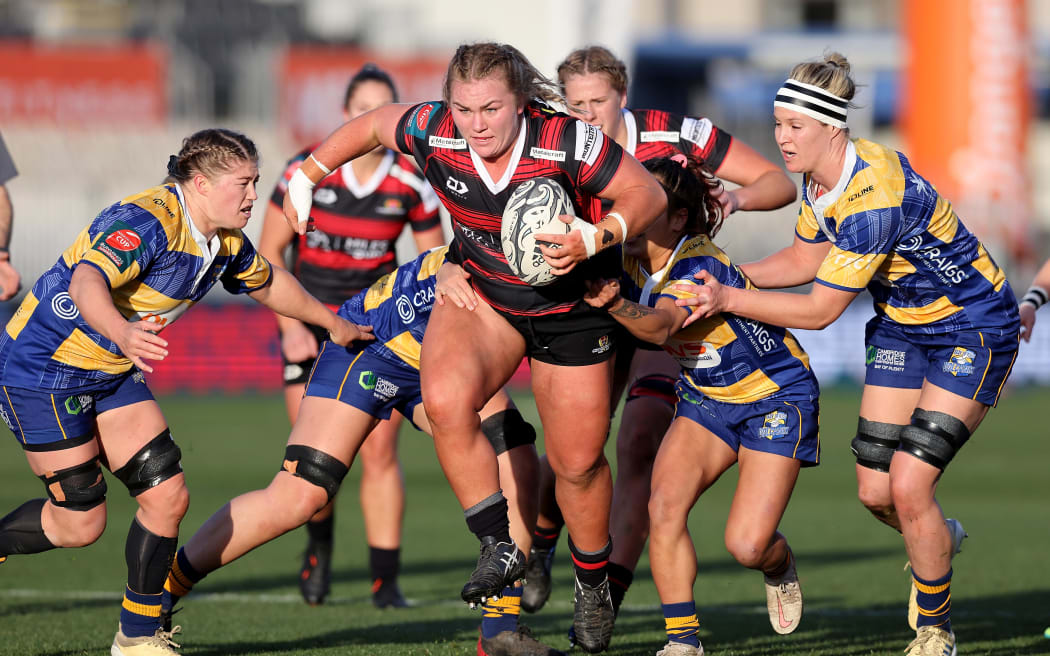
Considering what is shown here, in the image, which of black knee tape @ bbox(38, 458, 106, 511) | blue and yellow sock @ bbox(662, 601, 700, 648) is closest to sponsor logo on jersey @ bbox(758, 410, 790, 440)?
blue and yellow sock @ bbox(662, 601, 700, 648)

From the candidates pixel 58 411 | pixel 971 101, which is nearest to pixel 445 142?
pixel 58 411

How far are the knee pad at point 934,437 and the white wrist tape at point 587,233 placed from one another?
1.70m

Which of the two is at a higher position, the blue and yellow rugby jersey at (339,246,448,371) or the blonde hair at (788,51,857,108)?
the blonde hair at (788,51,857,108)

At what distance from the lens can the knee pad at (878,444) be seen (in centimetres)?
561

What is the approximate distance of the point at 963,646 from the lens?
573 cm

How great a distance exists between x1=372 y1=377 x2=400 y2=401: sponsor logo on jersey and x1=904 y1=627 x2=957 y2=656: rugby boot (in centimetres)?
238

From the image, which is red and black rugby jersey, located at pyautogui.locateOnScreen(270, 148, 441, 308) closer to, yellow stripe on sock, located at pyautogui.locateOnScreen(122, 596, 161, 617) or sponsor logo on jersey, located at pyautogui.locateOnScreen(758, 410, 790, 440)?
yellow stripe on sock, located at pyautogui.locateOnScreen(122, 596, 161, 617)

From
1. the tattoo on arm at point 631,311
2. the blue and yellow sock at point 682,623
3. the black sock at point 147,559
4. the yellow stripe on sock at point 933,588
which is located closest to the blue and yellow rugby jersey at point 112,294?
the black sock at point 147,559

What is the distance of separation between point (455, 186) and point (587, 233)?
707mm

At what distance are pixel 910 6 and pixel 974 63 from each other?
4.54 feet

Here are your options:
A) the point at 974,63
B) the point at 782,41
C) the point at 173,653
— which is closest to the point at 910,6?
the point at 974,63

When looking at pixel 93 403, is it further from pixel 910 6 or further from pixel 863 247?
pixel 910 6

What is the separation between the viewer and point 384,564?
277 inches

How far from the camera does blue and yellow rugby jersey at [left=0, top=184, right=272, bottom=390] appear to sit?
16.1ft
